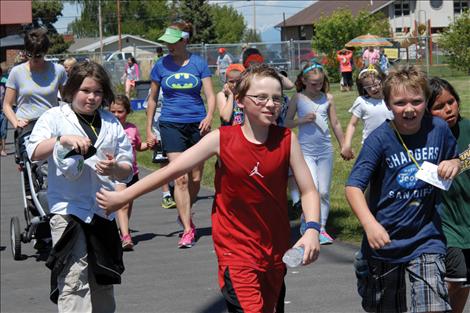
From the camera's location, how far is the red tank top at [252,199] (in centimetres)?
494

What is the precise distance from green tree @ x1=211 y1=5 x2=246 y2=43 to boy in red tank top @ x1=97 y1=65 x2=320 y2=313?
120 m

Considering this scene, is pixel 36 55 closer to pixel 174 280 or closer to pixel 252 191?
pixel 174 280

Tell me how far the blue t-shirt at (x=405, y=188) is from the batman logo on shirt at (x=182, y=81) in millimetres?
4909

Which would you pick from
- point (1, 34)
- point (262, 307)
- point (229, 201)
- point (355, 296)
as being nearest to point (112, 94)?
point (229, 201)

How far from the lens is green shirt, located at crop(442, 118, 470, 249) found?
17.8 ft

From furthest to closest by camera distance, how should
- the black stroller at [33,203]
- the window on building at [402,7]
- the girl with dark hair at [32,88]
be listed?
the window on building at [402,7]
the girl with dark hair at [32,88]
the black stroller at [33,203]

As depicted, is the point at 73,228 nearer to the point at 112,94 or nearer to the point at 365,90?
the point at 112,94

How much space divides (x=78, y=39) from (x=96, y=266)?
12826cm

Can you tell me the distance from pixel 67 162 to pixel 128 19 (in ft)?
468

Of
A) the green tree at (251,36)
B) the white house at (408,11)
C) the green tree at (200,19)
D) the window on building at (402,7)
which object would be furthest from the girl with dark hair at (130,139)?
the green tree at (251,36)

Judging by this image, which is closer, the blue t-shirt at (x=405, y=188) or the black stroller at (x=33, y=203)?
the blue t-shirt at (x=405, y=188)

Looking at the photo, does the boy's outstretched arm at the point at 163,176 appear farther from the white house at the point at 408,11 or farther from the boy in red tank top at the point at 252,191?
the white house at the point at 408,11

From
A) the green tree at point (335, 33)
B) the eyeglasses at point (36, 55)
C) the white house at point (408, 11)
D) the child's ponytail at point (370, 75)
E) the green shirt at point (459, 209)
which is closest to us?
the green shirt at point (459, 209)

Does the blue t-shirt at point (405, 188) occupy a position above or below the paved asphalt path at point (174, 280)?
above
